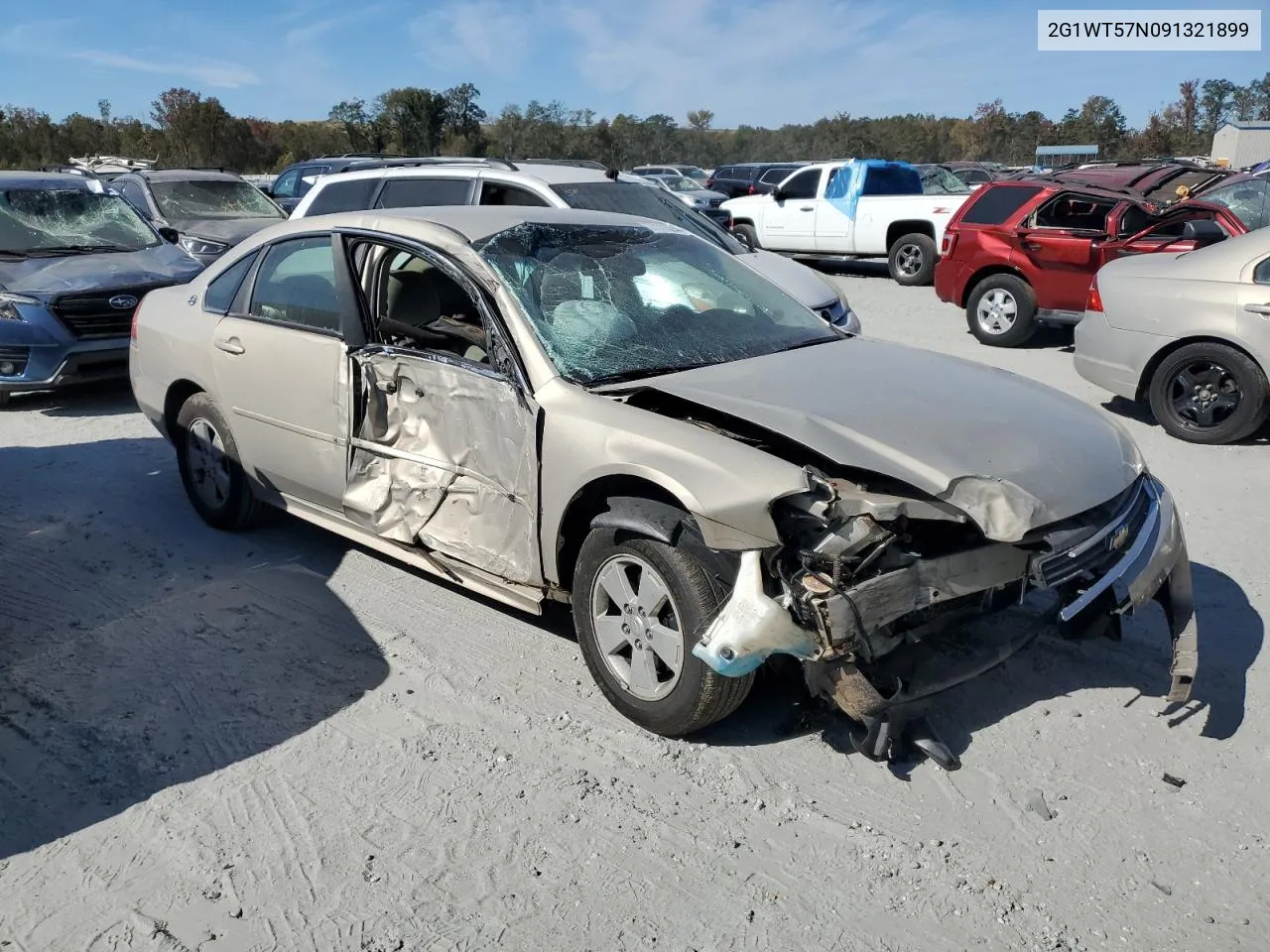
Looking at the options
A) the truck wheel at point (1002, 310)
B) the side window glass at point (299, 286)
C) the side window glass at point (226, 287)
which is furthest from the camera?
the truck wheel at point (1002, 310)

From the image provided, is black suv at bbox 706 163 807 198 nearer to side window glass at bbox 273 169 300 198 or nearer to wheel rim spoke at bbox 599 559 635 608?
side window glass at bbox 273 169 300 198

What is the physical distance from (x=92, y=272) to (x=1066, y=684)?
8151 millimetres

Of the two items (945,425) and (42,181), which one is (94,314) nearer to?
(42,181)

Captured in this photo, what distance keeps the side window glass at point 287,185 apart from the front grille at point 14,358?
1016 cm

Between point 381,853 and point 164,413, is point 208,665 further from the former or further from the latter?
point 164,413

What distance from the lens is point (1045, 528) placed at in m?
3.11

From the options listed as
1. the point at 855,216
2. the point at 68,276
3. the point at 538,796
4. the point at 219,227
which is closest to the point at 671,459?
the point at 538,796

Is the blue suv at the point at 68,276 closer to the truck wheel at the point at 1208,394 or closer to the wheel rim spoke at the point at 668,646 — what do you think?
the wheel rim spoke at the point at 668,646

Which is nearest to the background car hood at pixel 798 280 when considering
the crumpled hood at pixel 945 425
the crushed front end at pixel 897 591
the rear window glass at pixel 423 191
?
the rear window glass at pixel 423 191

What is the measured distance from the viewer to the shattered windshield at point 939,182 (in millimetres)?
16858

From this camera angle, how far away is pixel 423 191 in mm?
9180

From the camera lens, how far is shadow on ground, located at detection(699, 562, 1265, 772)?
11.5ft

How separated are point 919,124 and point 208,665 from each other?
64.4 m

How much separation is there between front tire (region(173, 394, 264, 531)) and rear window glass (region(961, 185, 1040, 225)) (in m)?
8.31
